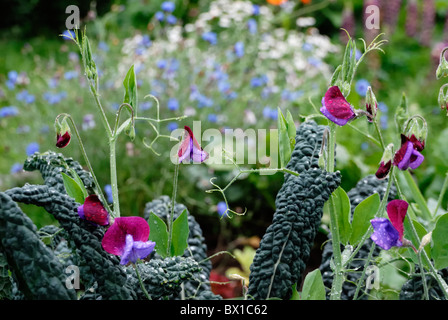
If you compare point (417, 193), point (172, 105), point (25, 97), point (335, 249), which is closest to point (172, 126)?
point (172, 105)

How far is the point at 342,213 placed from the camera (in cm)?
72

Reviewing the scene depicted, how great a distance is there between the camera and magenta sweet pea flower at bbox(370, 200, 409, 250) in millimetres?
595

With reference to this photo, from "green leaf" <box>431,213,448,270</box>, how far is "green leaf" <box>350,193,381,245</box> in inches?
3.1

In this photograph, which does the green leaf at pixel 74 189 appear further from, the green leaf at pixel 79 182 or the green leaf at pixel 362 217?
the green leaf at pixel 362 217

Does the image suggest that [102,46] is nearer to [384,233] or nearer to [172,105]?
[172,105]

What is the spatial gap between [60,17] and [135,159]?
369cm

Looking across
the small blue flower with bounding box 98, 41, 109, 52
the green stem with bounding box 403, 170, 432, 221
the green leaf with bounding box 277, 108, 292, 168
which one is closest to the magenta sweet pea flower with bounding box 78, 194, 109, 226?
the green leaf with bounding box 277, 108, 292, 168

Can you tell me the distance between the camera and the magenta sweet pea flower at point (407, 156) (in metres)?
0.59

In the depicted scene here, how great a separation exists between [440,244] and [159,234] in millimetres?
361

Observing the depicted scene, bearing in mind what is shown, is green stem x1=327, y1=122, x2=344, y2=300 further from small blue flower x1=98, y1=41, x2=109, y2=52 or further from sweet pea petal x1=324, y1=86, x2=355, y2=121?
small blue flower x1=98, y1=41, x2=109, y2=52

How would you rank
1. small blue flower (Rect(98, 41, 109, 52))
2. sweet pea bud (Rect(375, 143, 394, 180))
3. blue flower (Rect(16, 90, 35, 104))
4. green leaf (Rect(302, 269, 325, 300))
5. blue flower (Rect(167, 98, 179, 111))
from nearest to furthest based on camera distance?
sweet pea bud (Rect(375, 143, 394, 180)), green leaf (Rect(302, 269, 325, 300)), blue flower (Rect(167, 98, 179, 111)), blue flower (Rect(16, 90, 35, 104)), small blue flower (Rect(98, 41, 109, 52))

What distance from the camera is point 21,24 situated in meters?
5.38

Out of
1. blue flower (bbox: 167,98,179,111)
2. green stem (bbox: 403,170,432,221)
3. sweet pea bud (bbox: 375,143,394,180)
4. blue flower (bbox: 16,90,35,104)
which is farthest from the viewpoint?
blue flower (bbox: 16,90,35,104)
